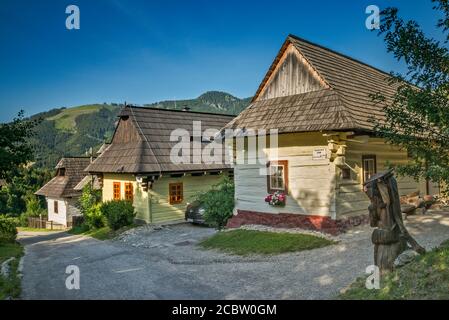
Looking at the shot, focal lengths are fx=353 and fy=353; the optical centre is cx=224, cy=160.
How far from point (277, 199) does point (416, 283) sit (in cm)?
733

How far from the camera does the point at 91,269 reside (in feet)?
32.6

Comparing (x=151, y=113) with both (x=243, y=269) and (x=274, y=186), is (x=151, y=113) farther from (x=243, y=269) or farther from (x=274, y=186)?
(x=243, y=269)

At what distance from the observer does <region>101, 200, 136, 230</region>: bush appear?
17.7 metres

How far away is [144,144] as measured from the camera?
19828mm

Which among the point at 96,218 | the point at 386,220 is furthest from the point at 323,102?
→ the point at 96,218

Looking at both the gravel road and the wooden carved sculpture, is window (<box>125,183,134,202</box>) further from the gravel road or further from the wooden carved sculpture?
the wooden carved sculpture

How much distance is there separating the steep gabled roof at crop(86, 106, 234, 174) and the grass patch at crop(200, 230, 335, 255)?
745 centimetres

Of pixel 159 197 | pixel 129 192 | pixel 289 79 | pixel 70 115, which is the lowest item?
pixel 159 197

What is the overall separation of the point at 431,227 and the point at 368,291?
6549 millimetres

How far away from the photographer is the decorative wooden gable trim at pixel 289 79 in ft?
43.8

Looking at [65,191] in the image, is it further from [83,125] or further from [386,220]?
[83,125]

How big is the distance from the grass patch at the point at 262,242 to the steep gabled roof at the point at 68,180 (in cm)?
2073

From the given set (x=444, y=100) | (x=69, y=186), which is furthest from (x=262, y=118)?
(x=69, y=186)

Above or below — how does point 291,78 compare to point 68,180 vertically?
above
